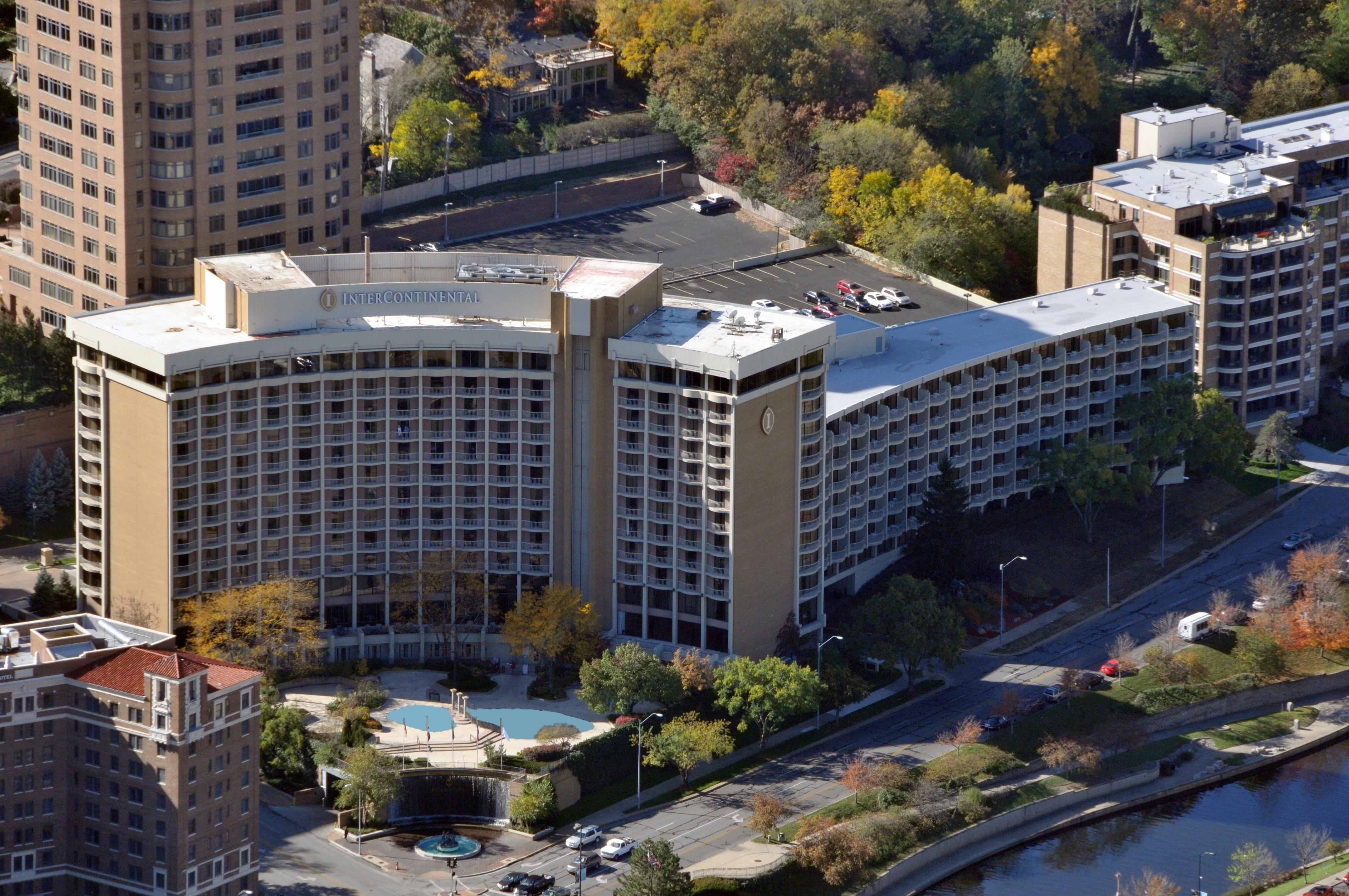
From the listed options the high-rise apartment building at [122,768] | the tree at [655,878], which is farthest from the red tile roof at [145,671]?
the tree at [655,878]

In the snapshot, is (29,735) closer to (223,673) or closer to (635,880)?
(223,673)

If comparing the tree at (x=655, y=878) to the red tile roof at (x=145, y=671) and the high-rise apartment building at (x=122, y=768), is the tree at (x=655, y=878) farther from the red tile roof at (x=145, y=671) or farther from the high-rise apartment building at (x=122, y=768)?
the red tile roof at (x=145, y=671)

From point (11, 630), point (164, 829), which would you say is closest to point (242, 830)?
point (164, 829)

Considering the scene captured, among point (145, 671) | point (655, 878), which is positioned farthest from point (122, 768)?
point (655, 878)

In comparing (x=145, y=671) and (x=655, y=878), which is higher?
(x=145, y=671)

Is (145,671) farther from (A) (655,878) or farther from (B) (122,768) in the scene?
(A) (655,878)

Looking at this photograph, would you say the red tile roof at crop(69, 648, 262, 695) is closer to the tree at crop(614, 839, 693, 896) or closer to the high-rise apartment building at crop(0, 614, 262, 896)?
the high-rise apartment building at crop(0, 614, 262, 896)
